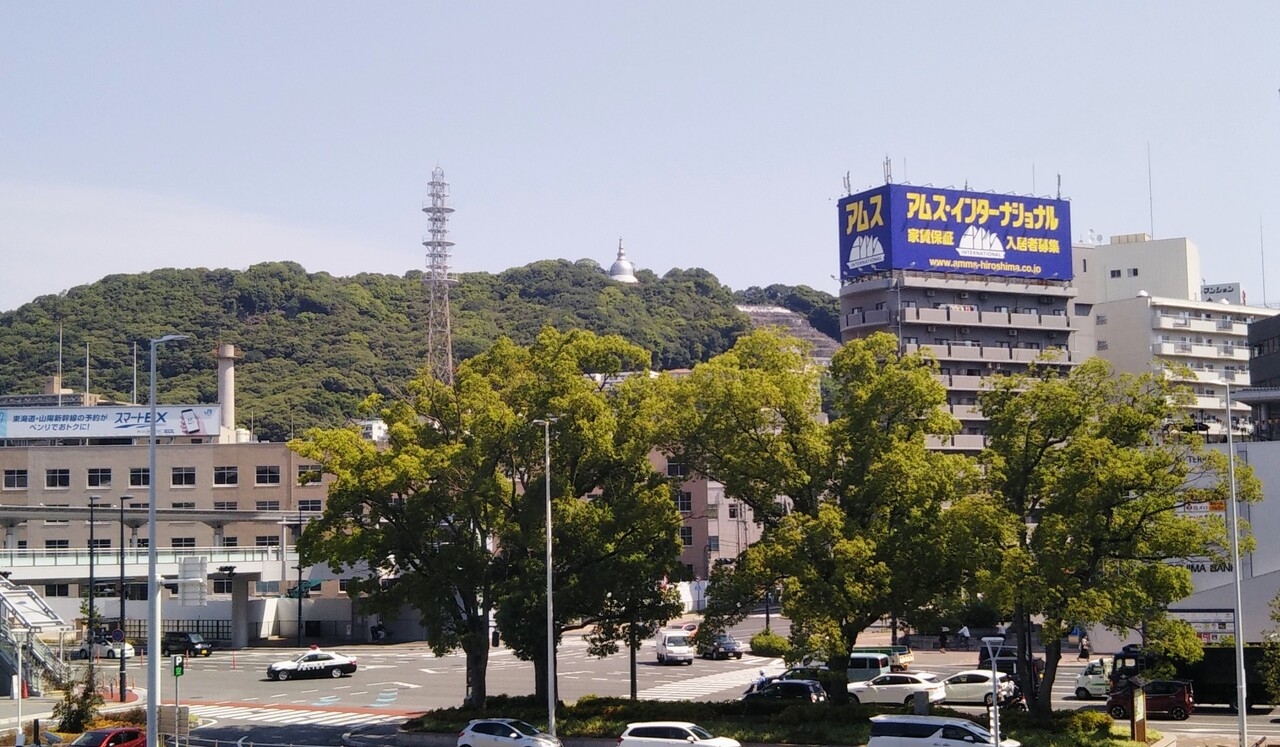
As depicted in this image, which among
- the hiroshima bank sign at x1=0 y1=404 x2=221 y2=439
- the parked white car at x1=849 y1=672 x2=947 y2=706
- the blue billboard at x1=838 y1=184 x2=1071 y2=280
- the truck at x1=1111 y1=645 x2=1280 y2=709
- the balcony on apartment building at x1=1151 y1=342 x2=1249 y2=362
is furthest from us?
the balcony on apartment building at x1=1151 y1=342 x2=1249 y2=362

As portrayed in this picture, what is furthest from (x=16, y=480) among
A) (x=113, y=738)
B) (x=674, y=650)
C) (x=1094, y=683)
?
(x=1094, y=683)

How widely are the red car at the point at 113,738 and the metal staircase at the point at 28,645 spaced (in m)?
23.5

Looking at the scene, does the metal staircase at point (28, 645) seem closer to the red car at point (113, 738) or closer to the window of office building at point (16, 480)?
the red car at point (113, 738)

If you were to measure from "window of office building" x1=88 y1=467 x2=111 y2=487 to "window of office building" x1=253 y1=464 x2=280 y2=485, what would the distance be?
11218 mm

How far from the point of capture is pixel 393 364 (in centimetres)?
18200

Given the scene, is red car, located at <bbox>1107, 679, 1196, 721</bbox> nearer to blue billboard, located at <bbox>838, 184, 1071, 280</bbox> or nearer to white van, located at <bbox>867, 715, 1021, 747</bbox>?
white van, located at <bbox>867, 715, 1021, 747</bbox>

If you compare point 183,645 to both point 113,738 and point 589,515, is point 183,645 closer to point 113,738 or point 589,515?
point 113,738

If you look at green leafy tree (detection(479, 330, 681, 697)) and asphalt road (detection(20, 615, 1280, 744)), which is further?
asphalt road (detection(20, 615, 1280, 744))

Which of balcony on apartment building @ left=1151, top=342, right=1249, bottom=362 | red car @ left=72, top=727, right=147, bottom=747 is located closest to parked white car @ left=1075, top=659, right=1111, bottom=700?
red car @ left=72, top=727, right=147, bottom=747

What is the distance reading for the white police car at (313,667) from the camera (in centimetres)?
6862

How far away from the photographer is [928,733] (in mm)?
37969

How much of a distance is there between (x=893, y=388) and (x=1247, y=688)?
18790 mm

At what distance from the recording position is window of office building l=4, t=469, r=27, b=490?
4097 inches

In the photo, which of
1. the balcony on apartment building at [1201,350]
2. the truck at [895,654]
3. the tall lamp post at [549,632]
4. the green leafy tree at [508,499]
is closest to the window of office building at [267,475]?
the truck at [895,654]
